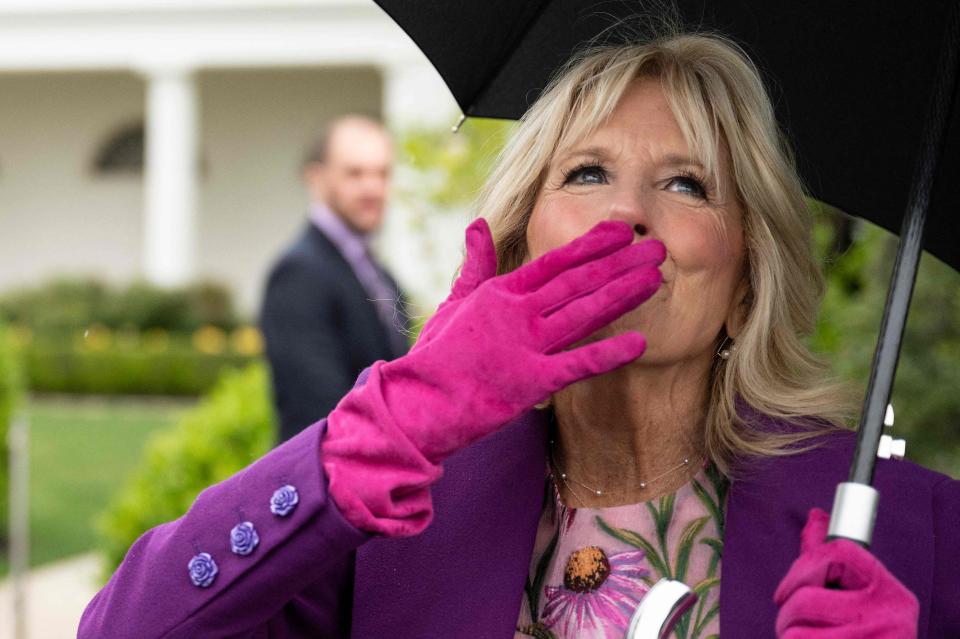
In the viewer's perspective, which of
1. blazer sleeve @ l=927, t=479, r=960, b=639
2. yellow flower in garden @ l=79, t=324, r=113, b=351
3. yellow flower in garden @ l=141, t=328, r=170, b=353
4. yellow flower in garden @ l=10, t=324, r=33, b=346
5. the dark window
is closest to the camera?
blazer sleeve @ l=927, t=479, r=960, b=639

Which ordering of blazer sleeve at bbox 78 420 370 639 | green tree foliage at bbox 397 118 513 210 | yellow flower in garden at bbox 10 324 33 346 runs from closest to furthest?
1. blazer sleeve at bbox 78 420 370 639
2. green tree foliage at bbox 397 118 513 210
3. yellow flower in garden at bbox 10 324 33 346

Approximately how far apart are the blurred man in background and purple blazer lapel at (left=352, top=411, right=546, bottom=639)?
240 centimetres

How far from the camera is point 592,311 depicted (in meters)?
1.45

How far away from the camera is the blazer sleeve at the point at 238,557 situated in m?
1.49

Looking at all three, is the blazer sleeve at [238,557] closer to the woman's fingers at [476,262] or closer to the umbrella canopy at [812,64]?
the woman's fingers at [476,262]

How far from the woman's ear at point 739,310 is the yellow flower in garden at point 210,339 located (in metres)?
15.7

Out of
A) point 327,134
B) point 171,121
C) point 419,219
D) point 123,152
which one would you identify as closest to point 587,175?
point 327,134

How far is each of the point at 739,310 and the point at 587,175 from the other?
12.5 inches

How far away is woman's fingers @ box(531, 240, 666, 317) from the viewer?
147cm

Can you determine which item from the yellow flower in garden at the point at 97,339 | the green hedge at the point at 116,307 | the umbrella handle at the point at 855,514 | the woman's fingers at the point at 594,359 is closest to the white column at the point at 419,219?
the woman's fingers at the point at 594,359

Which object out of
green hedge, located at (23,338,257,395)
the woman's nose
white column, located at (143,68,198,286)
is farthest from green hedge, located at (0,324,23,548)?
white column, located at (143,68,198,286)

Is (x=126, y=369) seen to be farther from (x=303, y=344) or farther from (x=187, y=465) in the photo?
(x=303, y=344)

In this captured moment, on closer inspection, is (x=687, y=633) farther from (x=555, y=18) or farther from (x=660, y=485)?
(x=555, y=18)

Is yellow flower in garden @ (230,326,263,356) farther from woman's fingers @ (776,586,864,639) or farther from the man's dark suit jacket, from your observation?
woman's fingers @ (776,586,864,639)
